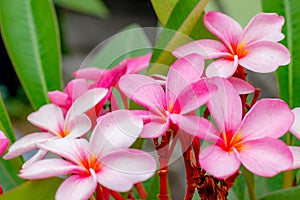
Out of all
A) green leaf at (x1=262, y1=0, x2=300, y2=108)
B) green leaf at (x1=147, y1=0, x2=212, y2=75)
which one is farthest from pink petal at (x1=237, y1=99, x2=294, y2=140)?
green leaf at (x1=262, y1=0, x2=300, y2=108)

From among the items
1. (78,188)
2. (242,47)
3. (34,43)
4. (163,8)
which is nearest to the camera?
(78,188)

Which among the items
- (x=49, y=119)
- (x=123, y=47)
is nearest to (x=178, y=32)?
(x=49, y=119)

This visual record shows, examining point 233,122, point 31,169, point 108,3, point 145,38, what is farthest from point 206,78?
point 108,3

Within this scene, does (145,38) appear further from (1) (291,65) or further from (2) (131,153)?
(2) (131,153)

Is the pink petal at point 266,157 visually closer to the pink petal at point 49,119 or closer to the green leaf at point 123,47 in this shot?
the pink petal at point 49,119

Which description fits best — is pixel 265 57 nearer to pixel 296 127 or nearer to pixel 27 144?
pixel 296 127

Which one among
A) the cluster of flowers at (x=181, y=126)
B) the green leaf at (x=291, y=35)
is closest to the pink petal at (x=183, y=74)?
the cluster of flowers at (x=181, y=126)

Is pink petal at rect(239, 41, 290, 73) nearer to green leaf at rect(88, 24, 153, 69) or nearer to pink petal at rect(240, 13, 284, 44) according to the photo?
pink petal at rect(240, 13, 284, 44)
